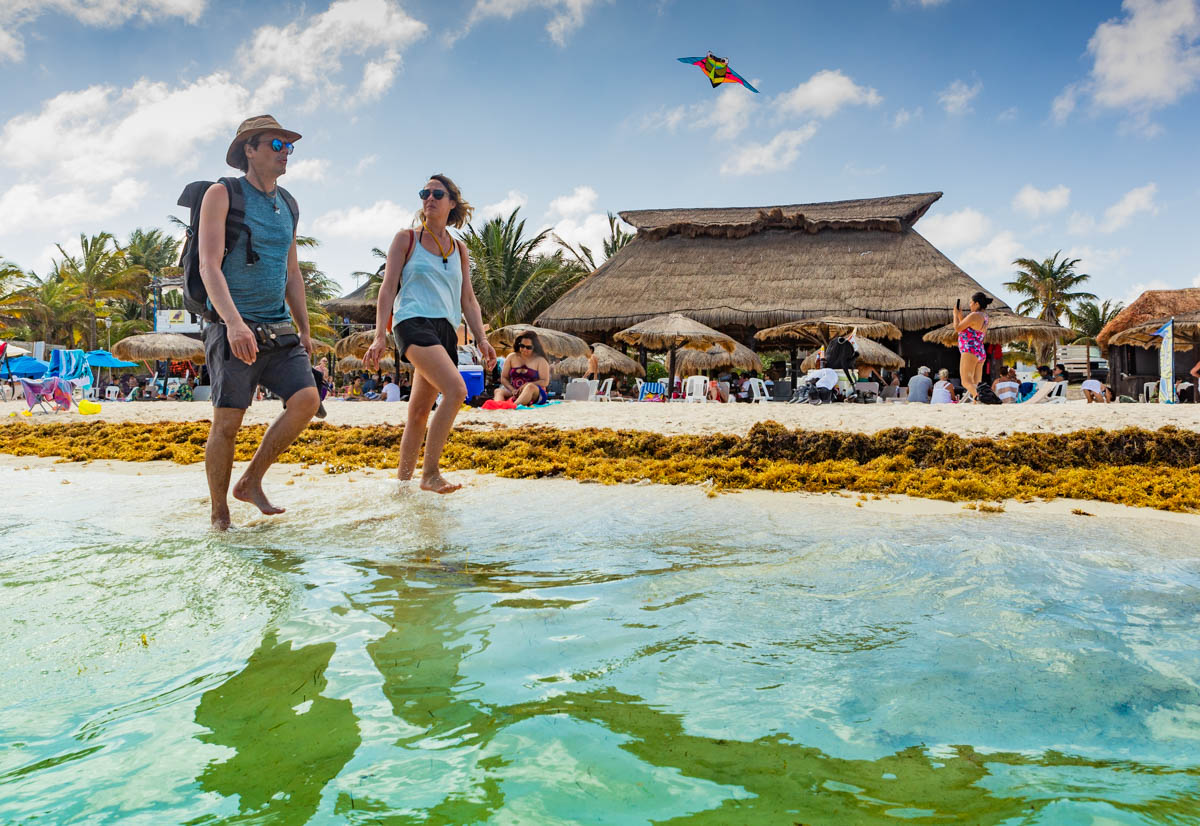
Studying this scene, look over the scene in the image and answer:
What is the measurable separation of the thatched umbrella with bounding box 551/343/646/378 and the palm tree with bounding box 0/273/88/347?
90.8ft

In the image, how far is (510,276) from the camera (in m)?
30.5

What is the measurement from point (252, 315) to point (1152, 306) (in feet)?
84.6

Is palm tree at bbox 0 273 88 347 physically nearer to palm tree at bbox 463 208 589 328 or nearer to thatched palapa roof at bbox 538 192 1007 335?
palm tree at bbox 463 208 589 328

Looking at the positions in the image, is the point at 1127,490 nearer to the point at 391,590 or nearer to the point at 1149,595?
the point at 1149,595

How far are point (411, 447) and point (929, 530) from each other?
104 inches

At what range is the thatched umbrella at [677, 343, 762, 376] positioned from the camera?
19906mm

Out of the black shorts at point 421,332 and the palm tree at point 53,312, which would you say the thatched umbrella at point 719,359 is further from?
the palm tree at point 53,312

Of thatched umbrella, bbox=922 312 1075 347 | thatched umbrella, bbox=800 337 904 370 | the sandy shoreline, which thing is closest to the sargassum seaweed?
the sandy shoreline

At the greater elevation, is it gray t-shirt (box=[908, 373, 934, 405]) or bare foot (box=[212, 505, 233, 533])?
gray t-shirt (box=[908, 373, 934, 405])

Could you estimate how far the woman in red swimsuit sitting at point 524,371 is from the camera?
871 centimetres

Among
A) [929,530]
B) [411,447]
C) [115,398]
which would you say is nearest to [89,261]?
[115,398]

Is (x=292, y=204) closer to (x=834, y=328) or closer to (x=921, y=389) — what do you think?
(x=921, y=389)

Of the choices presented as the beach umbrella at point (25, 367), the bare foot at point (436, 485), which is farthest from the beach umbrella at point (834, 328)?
the beach umbrella at point (25, 367)

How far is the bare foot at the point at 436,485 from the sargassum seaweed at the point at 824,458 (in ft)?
2.56
